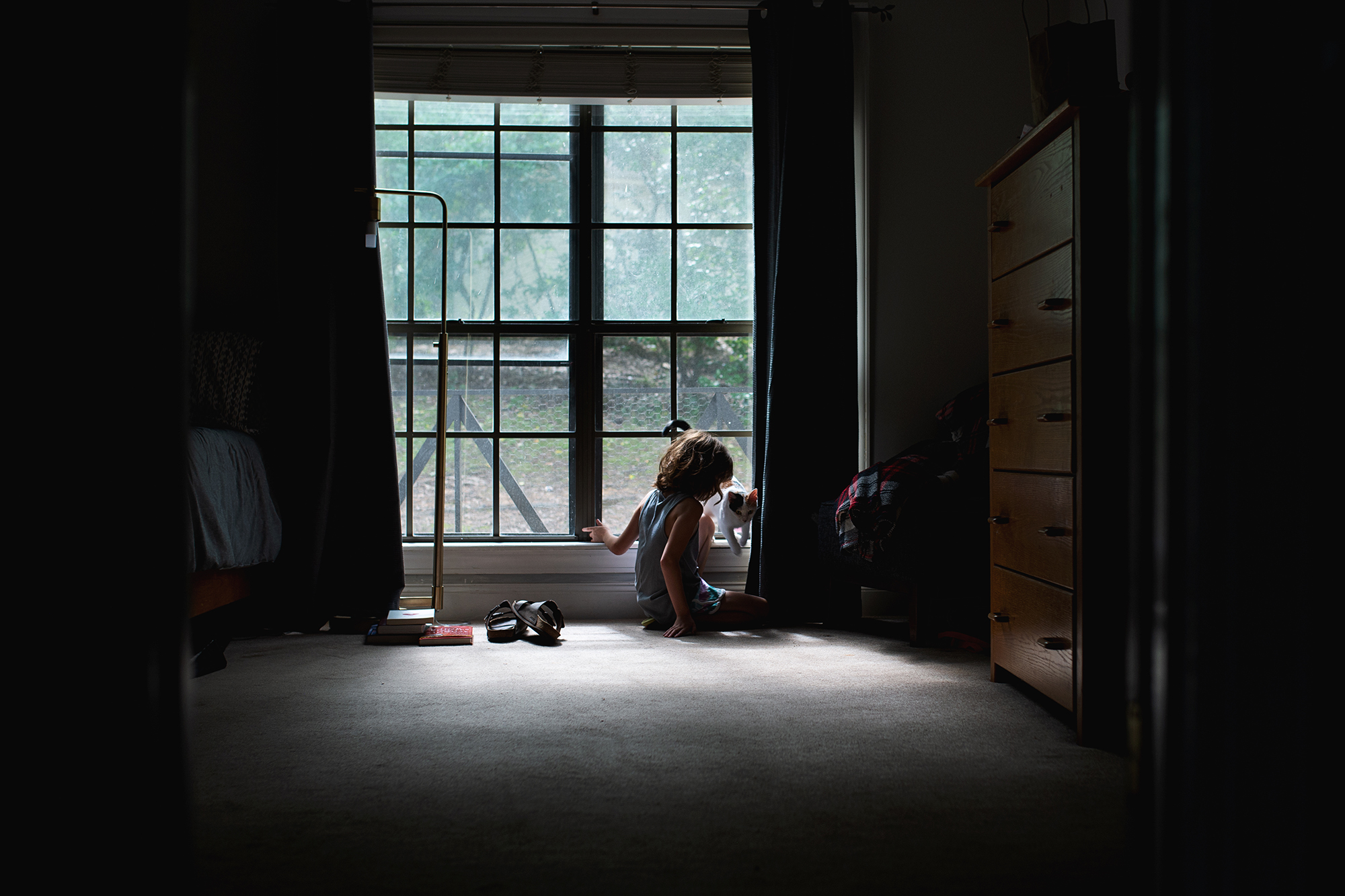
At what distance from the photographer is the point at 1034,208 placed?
1925 mm

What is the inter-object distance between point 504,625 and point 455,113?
2.00 metres

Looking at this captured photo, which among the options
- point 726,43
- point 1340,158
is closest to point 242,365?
point 726,43

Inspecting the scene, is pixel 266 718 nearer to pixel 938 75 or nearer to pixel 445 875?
pixel 445 875

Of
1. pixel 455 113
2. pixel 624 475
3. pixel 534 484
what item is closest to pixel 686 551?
pixel 624 475

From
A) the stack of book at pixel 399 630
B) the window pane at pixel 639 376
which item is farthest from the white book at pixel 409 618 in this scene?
the window pane at pixel 639 376

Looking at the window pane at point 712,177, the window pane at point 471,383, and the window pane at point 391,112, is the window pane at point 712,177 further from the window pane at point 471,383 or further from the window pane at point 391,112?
the window pane at point 391,112

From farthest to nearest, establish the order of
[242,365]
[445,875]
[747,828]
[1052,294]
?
[242,365] → [1052,294] → [747,828] → [445,875]

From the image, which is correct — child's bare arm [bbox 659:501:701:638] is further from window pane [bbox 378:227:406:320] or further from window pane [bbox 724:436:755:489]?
window pane [bbox 378:227:406:320]

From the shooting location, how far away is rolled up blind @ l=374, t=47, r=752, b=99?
3176 millimetres

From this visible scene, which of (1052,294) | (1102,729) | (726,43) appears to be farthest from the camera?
(726,43)

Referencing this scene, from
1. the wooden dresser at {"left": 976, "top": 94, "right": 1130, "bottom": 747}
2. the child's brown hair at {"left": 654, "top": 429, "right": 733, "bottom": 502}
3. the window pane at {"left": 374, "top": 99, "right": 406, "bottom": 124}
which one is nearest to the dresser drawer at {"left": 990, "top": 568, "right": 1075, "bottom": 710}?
the wooden dresser at {"left": 976, "top": 94, "right": 1130, "bottom": 747}

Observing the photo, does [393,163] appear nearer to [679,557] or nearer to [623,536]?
[623,536]

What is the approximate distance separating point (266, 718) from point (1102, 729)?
180 centimetres

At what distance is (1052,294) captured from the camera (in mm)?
1812
